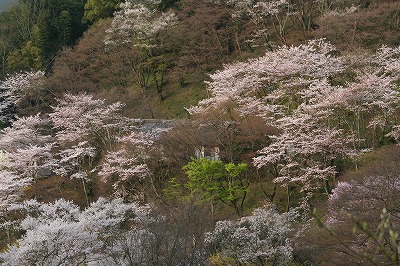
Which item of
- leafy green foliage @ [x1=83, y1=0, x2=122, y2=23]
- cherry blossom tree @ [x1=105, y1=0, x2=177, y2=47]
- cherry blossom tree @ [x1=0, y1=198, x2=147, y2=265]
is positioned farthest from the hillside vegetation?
leafy green foliage @ [x1=83, y1=0, x2=122, y2=23]

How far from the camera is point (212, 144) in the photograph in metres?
18.0

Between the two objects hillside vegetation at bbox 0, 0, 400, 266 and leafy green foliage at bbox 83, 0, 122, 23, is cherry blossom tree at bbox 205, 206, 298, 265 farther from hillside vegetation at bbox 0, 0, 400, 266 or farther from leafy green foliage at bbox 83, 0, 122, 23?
leafy green foliage at bbox 83, 0, 122, 23

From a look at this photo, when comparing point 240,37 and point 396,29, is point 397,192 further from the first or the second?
point 240,37

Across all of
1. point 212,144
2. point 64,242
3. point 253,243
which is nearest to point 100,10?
point 212,144

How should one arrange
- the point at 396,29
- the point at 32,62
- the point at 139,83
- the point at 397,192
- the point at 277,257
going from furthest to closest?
the point at 32,62, the point at 139,83, the point at 396,29, the point at 277,257, the point at 397,192

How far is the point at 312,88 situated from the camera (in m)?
18.6

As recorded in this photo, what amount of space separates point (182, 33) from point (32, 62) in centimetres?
1777

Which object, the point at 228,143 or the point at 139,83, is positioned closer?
the point at 228,143

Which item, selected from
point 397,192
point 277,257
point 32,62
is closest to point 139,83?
point 32,62

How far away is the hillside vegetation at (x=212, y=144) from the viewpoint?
10789mm

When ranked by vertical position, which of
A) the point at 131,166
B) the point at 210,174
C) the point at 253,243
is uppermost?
the point at 210,174

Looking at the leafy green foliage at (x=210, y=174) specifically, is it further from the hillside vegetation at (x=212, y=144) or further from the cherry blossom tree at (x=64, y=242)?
the cherry blossom tree at (x=64, y=242)

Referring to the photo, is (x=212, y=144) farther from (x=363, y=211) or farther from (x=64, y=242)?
(x=363, y=211)

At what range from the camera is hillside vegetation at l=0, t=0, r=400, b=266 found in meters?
10.8
